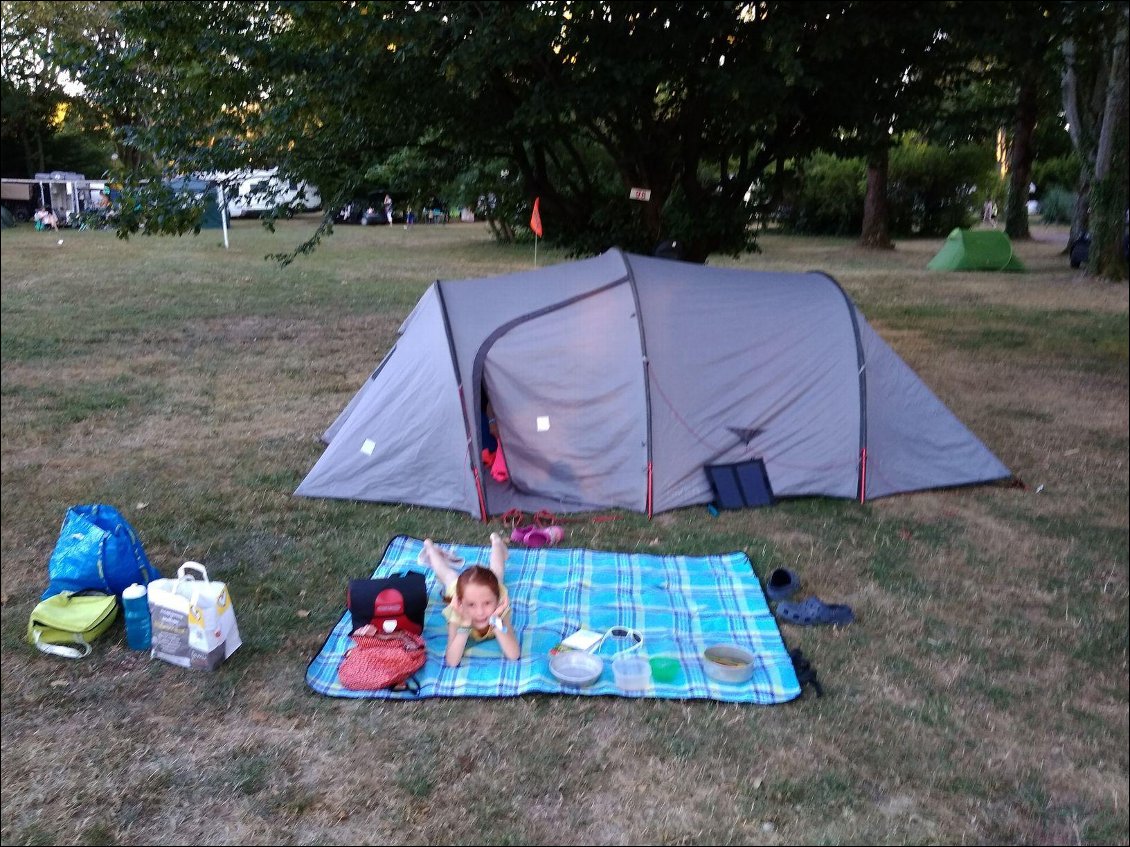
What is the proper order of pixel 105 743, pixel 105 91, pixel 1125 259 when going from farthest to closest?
1. pixel 1125 259
2. pixel 105 91
3. pixel 105 743

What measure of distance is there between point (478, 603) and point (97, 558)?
1.67 m

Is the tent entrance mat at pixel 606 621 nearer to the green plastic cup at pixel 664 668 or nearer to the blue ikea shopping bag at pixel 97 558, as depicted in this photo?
the green plastic cup at pixel 664 668

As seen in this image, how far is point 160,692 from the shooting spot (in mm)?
3506

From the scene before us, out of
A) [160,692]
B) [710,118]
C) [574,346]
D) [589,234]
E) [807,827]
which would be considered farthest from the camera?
[589,234]

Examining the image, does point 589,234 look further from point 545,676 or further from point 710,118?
point 545,676

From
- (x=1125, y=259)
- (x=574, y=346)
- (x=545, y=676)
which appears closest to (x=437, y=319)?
(x=574, y=346)

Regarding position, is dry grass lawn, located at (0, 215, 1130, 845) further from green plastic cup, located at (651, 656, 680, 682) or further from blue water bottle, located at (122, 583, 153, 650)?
green plastic cup, located at (651, 656, 680, 682)

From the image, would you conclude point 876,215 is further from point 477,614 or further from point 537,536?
point 477,614

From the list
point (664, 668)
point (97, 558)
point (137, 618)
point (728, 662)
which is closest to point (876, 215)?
point (728, 662)

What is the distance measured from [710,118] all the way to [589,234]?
1.48m

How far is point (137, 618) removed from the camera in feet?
12.3

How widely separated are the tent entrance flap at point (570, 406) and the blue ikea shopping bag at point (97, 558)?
→ 6.89 feet

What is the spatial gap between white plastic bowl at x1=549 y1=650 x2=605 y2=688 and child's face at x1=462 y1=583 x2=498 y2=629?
0.32 m

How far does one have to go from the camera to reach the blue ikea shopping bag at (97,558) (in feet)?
13.0
